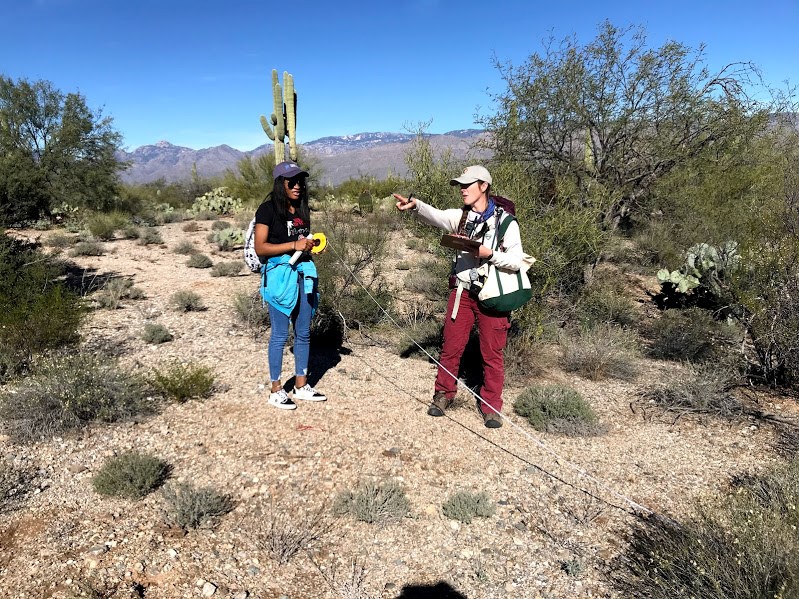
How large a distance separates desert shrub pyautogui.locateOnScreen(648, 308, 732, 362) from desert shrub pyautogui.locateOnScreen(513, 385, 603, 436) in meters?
2.03

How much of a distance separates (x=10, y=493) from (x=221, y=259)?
9378 mm

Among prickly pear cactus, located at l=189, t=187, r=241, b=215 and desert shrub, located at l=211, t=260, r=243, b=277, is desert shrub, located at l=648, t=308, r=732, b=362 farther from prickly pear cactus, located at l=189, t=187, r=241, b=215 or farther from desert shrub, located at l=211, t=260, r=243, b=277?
prickly pear cactus, located at l=189, t=187, r=241, b=215

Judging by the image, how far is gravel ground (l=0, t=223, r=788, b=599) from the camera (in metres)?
2.49

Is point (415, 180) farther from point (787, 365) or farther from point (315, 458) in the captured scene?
point (787, 365)

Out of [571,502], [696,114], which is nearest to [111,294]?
[571,502]

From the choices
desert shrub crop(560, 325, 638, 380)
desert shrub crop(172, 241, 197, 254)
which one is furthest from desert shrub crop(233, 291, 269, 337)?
desert shrub crop(172, 241, 197, 254)

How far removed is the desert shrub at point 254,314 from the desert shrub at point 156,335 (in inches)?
38.3

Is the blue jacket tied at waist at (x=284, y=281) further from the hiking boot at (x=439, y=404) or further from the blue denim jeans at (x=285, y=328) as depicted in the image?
the hiking boot at (x=439, y=404)

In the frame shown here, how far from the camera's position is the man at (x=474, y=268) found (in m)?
3.66

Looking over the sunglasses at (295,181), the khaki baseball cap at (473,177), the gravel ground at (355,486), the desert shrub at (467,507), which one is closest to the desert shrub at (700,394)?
the gravel ground at (355,486)

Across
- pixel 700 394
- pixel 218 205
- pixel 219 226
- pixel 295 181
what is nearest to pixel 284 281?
pixel 295 181

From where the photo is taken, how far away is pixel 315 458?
3566 mm

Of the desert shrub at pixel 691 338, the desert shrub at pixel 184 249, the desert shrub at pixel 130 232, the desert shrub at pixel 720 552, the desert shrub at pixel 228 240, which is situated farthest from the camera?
the desert shrub at pixel 130 232

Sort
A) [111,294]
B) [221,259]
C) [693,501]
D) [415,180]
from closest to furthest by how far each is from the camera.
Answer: [693,501] < [415,180] < [111,294] < [221,259]
